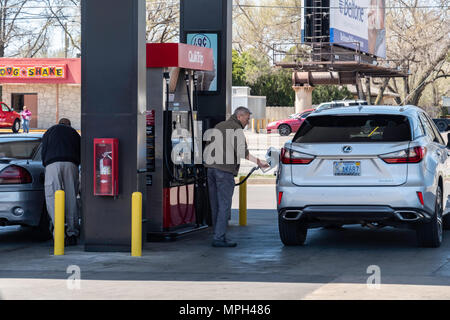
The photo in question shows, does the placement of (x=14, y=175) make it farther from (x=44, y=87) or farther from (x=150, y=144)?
(x=44, y=87)

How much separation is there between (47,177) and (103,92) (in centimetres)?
143

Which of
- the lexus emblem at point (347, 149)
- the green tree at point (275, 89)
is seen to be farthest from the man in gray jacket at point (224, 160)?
the green tree at point (275, 89)

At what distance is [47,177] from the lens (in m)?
11.1

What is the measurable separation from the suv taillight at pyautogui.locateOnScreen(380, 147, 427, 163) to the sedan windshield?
5050 millimetres

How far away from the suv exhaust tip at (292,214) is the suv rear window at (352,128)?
0.89m

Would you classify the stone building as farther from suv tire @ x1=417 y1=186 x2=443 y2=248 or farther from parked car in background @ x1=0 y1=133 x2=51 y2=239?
suv tire @ x1=417 y1=186 x2=443 y2=248

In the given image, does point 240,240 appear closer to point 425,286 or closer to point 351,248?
point 351,248

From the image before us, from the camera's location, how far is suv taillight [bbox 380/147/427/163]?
10.0 metres

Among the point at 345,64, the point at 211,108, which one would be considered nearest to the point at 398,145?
the point at 211,108

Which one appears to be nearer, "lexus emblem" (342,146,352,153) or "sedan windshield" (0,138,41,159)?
"lexus emblem" (342,146,352,153)

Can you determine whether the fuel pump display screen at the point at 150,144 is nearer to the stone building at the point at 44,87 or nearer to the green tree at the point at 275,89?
the stone building at the point at 44,87

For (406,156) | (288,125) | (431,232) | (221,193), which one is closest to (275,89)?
(288,125)

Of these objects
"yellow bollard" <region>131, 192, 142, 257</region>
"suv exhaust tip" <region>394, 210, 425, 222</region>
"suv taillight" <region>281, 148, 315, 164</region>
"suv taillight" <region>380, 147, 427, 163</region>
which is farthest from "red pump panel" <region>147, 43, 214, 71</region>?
"suv exhaust tip" <region>394, 210, 425, 222</region>

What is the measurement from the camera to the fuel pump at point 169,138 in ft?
38.2
